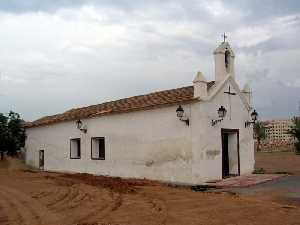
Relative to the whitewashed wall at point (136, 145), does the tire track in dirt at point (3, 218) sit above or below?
below

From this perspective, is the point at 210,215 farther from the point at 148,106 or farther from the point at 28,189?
the point at 148,106

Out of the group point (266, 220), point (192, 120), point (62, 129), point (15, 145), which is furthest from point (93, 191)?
point (15, 145)

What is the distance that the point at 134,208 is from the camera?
34.7 ft

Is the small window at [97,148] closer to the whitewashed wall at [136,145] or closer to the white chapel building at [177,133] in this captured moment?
the white chapel building at [177,133]

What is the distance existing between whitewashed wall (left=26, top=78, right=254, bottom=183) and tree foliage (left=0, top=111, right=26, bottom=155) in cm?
641

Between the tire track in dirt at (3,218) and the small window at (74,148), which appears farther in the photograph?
the small window at (74,148)

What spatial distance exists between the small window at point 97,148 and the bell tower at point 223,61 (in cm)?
717

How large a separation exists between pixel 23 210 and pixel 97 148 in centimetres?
1221

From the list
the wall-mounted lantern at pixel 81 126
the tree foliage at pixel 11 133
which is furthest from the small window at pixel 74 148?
the tree foliage at pixel 11 133

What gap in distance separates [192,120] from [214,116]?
104 cm

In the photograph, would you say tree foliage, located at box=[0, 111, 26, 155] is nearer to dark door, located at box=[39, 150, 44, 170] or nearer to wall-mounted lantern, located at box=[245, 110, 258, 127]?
dark door, located at box=[39, 150, 44, 170]

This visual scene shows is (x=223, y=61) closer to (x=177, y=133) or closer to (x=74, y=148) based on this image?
(x=177, y=133)

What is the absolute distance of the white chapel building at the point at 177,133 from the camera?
17219 millimetres

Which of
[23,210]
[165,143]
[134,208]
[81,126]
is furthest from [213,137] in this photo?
[23,210]
